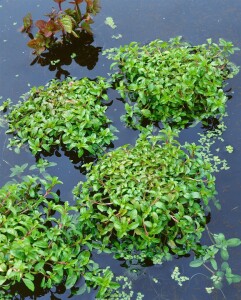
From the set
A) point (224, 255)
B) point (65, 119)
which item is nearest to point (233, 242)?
point (224, 255)

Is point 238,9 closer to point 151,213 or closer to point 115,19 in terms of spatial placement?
point 115,19

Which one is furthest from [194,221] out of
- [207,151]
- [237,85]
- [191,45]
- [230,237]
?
[191,45]

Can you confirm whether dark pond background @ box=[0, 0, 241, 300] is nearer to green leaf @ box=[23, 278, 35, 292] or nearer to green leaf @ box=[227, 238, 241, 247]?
green leaf @ box=[227, 238, 241, 247]

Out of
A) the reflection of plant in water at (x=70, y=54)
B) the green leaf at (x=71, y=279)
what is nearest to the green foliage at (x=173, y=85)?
the reflection of plant in water at (x=70, y=54)

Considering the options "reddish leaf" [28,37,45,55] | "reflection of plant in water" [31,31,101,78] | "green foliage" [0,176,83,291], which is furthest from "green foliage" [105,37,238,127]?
"green foliage" [0,176,83,291]

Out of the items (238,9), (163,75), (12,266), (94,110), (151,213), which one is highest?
(238,9)

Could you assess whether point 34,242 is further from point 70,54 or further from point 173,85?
point 70,54
